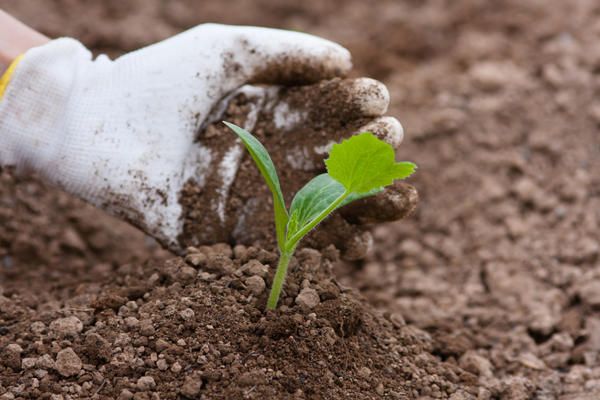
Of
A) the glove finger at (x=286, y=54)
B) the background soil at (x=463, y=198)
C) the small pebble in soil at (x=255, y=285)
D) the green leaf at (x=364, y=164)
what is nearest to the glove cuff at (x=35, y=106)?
the background soil at (x=463, y=198)

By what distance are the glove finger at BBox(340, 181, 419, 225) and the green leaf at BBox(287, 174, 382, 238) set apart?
25 centimetres

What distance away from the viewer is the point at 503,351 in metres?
1.80

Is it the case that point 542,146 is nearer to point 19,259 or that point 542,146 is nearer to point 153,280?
point 153,280

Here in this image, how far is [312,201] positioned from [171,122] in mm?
640

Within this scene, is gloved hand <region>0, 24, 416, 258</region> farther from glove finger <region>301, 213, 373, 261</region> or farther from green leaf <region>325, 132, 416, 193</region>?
green leaf <region>325, 132, 416, 193</region>

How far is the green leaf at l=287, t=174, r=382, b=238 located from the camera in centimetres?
134

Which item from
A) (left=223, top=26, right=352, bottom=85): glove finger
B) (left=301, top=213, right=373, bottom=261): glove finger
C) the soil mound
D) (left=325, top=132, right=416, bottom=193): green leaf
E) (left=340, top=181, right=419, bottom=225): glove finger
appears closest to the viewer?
(left=325, top=132, right=416, bottom=193): green leaf

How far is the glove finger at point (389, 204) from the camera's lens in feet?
5.28

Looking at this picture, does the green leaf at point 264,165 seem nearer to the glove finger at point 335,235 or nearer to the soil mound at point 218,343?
the soil mound at point 218,343

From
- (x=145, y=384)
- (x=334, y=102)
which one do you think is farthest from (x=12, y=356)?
(x=334, y=102)

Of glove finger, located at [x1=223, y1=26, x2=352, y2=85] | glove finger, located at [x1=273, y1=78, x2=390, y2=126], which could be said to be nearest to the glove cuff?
glove finger, located at [x1=223, y1=26, x2=352, y2=85]

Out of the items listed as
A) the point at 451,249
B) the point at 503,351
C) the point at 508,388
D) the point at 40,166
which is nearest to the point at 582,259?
the point at 451,249

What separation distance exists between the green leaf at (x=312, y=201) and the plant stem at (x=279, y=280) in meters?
0.05

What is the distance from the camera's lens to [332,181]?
4.60ft
